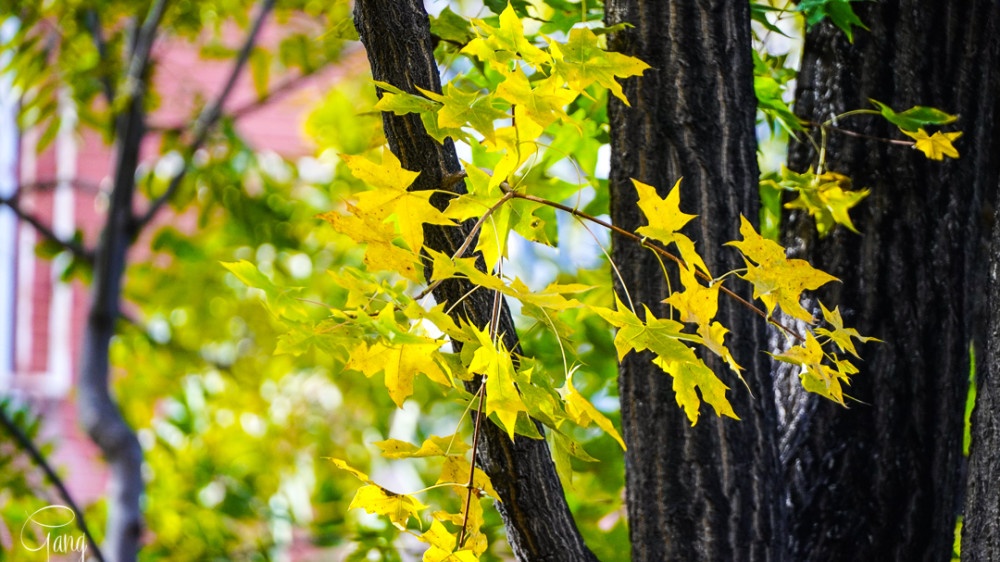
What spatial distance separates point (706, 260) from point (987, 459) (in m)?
0.38

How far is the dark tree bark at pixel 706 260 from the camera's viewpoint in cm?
121

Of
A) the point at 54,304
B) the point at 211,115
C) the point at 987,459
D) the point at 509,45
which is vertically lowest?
the point at 54,304

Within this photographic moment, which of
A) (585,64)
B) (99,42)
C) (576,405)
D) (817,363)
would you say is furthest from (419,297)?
(99,42)

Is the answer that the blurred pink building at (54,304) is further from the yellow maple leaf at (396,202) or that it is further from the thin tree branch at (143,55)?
the yellow maple leaf at (396,202)

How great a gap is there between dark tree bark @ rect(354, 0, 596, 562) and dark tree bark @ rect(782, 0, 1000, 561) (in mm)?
426

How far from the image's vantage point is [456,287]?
105cm

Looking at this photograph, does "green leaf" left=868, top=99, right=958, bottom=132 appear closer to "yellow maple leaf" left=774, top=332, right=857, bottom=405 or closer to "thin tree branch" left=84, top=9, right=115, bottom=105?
"yellow maple leaf" left=774, top=332, right=857, bottom=405

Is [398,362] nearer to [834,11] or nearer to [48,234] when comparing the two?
[834,11]

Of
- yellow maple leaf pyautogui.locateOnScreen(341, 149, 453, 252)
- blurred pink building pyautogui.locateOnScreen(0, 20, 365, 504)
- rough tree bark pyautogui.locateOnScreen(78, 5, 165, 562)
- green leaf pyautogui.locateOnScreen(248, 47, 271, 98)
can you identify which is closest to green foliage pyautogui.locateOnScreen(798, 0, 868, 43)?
yellow maple leaf pyautogui.locateOnScreen(341, 149, 453, 252)

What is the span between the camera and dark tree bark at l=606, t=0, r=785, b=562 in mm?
1210

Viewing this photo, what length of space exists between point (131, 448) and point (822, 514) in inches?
75.7

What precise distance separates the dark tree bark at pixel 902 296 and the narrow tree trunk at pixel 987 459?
26 cm

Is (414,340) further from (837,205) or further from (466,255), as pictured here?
(837,205)

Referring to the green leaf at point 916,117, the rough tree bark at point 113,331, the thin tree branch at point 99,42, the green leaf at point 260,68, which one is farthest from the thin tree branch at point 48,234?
the green leaf at point 916,117
